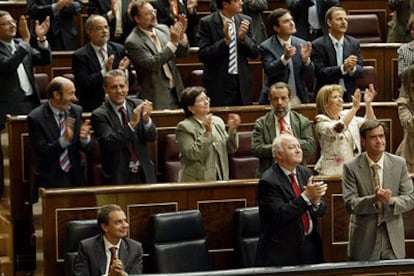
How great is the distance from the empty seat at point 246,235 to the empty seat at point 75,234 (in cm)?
67

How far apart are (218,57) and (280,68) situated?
0.42 meters

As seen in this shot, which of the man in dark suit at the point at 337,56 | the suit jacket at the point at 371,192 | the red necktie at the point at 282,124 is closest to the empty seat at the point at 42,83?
the man in dark suit at the point at 337,56

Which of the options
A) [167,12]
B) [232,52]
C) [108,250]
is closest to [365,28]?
[167,12]

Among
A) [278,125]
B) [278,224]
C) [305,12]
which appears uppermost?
[305,12]

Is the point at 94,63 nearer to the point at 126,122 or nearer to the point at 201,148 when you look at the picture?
the point at 126,122

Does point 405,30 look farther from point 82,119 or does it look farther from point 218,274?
point 218,274

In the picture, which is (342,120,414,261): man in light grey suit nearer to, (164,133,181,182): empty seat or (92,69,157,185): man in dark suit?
(92,69,157,185): man in dark suit

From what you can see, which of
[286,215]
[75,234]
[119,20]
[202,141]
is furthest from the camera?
[119,20]

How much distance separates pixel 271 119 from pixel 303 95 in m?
0.93

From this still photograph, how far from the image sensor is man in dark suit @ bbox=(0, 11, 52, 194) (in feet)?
20.9

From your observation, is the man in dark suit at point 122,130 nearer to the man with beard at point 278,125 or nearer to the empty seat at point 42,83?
the man with beard at point 278,125

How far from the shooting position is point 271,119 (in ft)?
19.1

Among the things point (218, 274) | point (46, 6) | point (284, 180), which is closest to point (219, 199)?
point (284, 180)

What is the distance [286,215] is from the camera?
4848 mm
